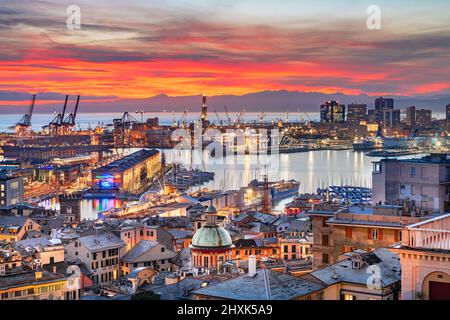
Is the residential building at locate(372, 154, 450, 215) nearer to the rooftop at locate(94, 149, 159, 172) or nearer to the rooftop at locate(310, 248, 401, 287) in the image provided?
the rooftop at locate(310, 248, 401, 287)

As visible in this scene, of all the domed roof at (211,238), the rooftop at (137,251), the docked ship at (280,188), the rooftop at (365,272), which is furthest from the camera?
the docked ship at (280,188)

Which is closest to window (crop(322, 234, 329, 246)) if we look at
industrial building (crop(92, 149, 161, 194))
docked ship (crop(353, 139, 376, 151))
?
industrial building (crop(92, 149, 161, 194))

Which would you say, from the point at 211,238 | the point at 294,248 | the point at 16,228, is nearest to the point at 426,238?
the point at 211,238

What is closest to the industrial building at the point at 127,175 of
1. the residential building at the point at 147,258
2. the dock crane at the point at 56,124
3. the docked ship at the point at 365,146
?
the dock crane at the point at 56,124

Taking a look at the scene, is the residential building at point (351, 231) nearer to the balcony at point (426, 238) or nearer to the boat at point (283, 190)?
the balcony at point (426, 238)

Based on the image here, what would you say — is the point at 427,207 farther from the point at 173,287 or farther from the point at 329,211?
the point at 173,287

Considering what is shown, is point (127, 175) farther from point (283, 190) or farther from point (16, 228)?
point (16, 228)
